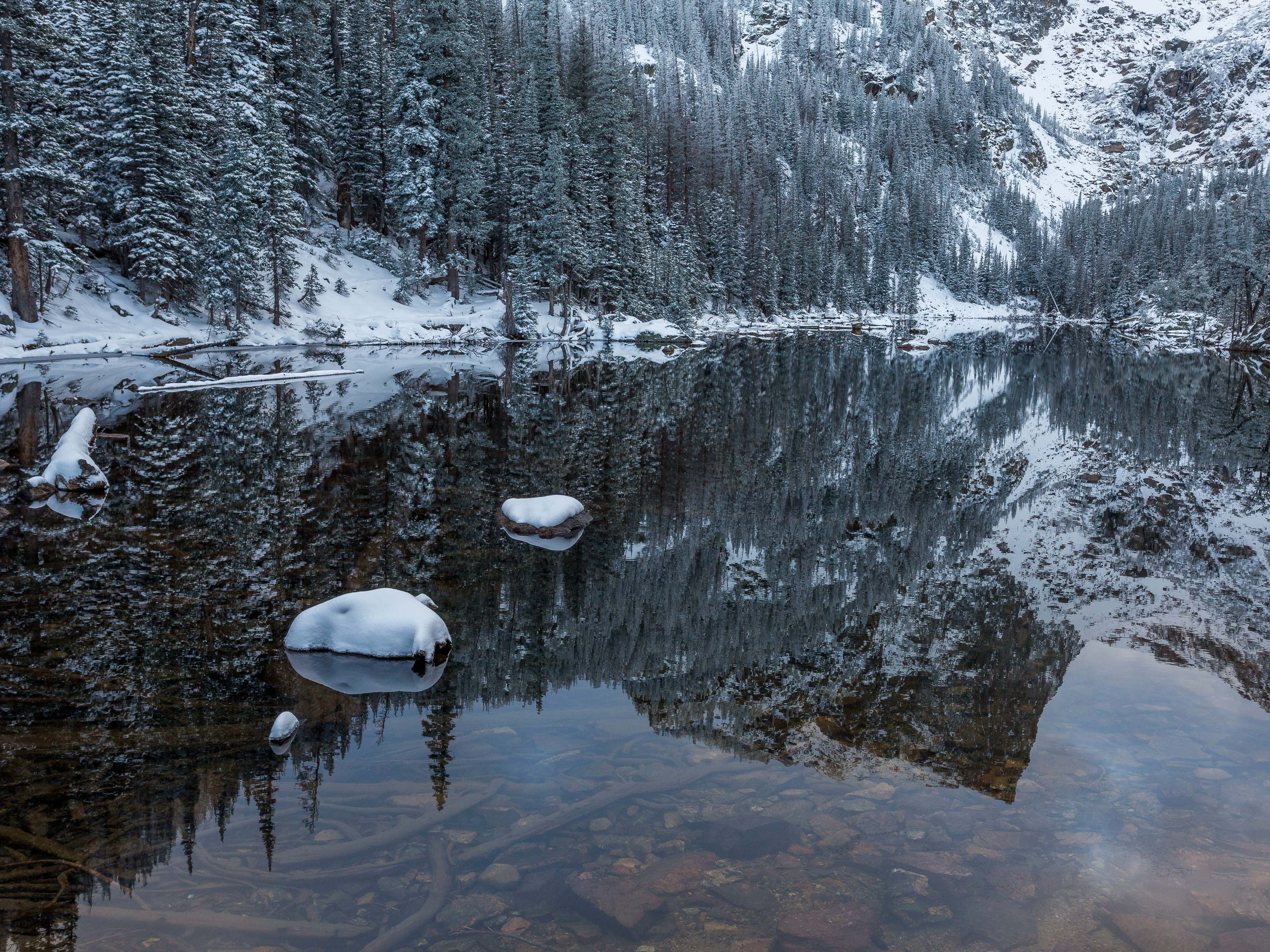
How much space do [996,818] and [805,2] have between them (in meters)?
230

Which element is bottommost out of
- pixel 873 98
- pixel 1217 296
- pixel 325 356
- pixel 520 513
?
pixel 520 513

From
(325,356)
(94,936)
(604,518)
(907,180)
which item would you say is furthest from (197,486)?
(907,180)

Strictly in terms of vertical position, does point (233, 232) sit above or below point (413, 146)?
below

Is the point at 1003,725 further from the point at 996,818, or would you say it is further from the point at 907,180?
the point at 907,180

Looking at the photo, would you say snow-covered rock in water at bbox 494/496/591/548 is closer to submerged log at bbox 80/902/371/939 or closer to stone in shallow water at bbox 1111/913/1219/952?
submerged log at bbox 80/902/371/939

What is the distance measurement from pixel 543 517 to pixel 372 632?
5.29m

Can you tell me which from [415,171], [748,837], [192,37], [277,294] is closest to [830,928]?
[748,837]

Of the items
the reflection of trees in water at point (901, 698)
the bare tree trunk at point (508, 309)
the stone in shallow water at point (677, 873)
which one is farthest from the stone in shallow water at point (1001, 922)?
the bare tree trunk at point (508, 309)

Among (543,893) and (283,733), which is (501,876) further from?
(283,733)

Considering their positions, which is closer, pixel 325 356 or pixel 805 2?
pixel 325 356

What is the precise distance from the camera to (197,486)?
621 inches

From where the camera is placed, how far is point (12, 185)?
31859mm

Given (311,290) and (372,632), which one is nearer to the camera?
(372,632)

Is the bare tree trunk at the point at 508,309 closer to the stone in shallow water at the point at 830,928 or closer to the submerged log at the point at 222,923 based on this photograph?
the submerged log at the point at 222,923
